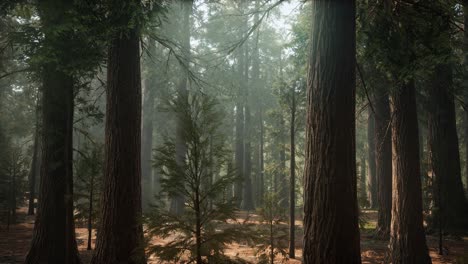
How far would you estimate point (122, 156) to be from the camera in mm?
6793

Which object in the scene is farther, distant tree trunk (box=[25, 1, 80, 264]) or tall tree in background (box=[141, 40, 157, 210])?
tall tree in background (box=[141, 40, 157, 210])

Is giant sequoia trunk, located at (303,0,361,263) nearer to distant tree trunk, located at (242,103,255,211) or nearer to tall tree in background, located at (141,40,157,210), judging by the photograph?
distant tree trunk, located at (242,103,255,211)

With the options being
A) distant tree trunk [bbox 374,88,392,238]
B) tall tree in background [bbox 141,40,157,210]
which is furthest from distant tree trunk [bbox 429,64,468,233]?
tall tree in background [bbox 141,40,157,210]

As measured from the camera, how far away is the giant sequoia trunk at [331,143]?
4.23m

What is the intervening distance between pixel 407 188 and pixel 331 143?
14.5ft

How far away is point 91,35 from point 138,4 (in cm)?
132

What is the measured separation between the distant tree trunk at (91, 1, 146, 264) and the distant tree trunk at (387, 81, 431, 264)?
567cm

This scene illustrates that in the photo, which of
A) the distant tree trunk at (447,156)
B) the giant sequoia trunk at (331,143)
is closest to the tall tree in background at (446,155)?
the distant tree trunk at (447,156)

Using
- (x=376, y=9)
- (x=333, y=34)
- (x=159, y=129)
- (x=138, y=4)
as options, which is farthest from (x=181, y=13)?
(x=333, y=34)

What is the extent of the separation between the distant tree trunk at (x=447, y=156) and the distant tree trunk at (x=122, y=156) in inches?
420

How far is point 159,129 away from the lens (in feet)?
87.0

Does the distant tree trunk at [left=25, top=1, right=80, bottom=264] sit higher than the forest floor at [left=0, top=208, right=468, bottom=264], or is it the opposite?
the distant tree trunk at [left=25, top=1, right=80, bottom=264]

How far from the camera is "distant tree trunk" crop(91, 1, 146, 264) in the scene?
21.7 ft

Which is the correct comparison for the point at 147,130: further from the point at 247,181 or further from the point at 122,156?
the point at 122,156
